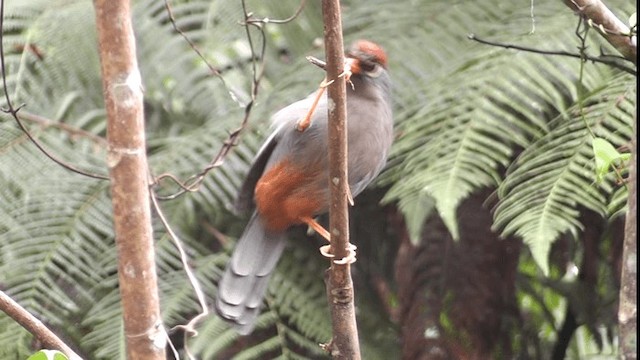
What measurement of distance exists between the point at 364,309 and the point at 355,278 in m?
0.10

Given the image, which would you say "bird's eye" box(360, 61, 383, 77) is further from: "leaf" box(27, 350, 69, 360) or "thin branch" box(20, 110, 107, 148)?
"leaf" box(27, 350, 69, 360)

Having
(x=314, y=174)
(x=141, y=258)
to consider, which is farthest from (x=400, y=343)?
(x=141, y=258)

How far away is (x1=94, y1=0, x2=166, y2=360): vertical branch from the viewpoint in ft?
4.19

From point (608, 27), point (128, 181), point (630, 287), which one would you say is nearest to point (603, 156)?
point (608, 27)

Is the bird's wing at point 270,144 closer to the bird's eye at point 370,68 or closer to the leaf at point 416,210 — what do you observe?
the bird's eye at point 370,68

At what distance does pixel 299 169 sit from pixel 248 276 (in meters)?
0.26

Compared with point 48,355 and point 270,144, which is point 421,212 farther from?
point 48,355

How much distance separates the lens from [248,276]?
7.62 ft

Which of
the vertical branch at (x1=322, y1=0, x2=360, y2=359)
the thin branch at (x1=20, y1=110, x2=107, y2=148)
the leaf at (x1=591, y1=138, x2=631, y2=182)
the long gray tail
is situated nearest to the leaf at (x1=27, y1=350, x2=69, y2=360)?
the vertical branch at (x1=322, y1=0, x2=360, y2=359)

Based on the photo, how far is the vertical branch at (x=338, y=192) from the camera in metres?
1.47

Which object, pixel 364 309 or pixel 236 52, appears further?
pixel 236 52

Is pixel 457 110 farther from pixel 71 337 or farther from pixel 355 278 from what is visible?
pixel 71 337

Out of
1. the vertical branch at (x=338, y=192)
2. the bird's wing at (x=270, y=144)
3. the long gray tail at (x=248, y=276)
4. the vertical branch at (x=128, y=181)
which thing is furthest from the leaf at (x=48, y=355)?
the bird's wing at (x=270, y=144)

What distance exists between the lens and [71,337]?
108 inches
